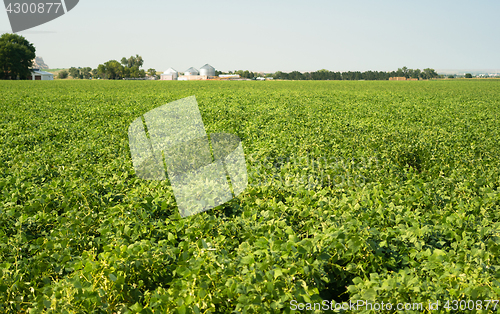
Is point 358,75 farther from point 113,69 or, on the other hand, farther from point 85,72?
point 85,72

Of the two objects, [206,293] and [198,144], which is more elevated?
[198,144]

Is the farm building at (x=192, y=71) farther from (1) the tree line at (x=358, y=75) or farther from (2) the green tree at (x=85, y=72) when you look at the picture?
(2) the green tree at (x=85, y=72)

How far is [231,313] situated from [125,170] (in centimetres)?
398

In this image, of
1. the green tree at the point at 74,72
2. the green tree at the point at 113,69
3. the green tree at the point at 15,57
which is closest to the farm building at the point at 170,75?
the green tree at the point at 113,69

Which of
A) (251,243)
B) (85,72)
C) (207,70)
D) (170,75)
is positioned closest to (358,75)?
(207,70)

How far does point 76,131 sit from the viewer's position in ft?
32.4

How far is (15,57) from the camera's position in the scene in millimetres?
74812

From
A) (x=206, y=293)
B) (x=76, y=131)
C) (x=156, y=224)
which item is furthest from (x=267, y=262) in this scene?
(x=76, y=131)

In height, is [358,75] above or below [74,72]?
below

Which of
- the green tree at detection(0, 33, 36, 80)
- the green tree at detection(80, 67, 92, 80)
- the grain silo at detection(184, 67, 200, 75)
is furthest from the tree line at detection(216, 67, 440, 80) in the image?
the green tree at detection(80, 67, 92, 80)

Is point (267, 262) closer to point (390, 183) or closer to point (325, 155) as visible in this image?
point (390, 183)

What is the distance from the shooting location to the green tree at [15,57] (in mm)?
73625

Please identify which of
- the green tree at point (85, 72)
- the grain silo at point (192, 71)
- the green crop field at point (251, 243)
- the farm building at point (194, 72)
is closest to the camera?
the green crop field at point (251, 243)

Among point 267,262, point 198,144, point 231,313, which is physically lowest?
point 231,313
